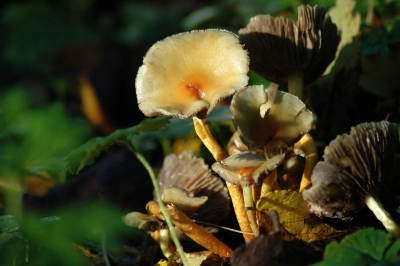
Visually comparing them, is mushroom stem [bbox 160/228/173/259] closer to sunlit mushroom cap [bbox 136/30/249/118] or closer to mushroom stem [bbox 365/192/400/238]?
sunlit mushroom cap [bbox 136/30/249/118]

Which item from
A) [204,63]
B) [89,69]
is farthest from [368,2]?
[89,69]

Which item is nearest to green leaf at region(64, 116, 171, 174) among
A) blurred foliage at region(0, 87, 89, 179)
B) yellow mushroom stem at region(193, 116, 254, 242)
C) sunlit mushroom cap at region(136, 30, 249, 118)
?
sunlit mushroom cap at region(136, 30, 249, 118)

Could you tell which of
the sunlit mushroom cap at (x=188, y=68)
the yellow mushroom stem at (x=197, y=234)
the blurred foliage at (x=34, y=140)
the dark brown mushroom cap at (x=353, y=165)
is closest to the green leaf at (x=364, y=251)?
the dark brown mushroom cap at (x=353, y=165)

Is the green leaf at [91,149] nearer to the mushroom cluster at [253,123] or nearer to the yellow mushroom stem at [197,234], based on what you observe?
the mushroom cluster at [253,123]

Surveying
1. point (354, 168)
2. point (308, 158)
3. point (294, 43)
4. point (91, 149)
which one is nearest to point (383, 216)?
point (354, 168)

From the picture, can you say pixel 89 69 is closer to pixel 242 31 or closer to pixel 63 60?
pixel 63 60

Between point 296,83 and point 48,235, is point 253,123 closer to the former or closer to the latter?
point 296,83
